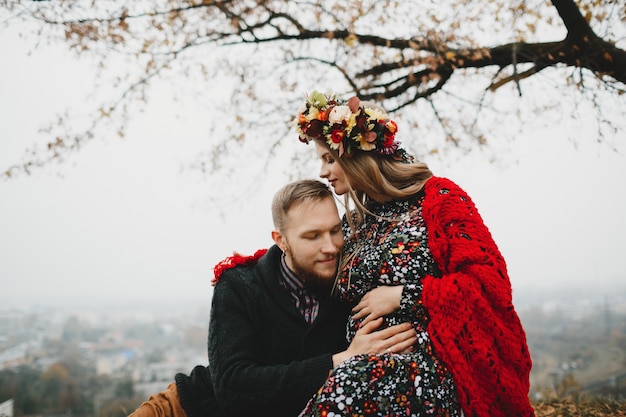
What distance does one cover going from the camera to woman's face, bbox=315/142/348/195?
2838 millimetres

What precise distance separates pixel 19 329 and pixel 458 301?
30.0 feet

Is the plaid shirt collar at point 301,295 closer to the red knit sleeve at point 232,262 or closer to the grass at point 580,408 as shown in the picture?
the red knit sleeve at point 232,262

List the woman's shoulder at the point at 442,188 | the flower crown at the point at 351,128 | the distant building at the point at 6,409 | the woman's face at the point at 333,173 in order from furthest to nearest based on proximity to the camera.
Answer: the distant building at the point at 6,409 < the woman's face at the point at 333,173 < the flower crown at the point at 351,128 < the woman's shoulder at the point at 442,188

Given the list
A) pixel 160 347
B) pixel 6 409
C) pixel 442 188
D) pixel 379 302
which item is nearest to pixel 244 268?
pixel 379 302

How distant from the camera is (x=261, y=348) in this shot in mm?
2645

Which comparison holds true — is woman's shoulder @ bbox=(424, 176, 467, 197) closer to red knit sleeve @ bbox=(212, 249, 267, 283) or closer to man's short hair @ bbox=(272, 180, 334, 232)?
man's short hair @ bbox=(272, 180, 334, 232)

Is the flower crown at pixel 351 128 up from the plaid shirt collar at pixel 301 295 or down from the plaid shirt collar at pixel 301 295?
up

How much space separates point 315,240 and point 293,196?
28 centimetres

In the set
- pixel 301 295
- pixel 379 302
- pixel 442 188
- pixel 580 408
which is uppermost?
pixel 442 188

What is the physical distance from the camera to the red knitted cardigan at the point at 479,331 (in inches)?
84.4

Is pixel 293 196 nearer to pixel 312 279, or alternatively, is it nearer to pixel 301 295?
pixel 312 279

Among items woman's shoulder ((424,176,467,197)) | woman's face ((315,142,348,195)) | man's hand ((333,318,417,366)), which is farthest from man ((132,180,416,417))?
woman's shoulder ((424,176,467,197))

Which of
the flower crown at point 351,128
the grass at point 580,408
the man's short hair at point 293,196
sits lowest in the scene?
the grass at point 580,408

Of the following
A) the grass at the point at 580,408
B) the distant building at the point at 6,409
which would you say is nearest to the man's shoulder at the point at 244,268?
the distant building at the point at 6,409
